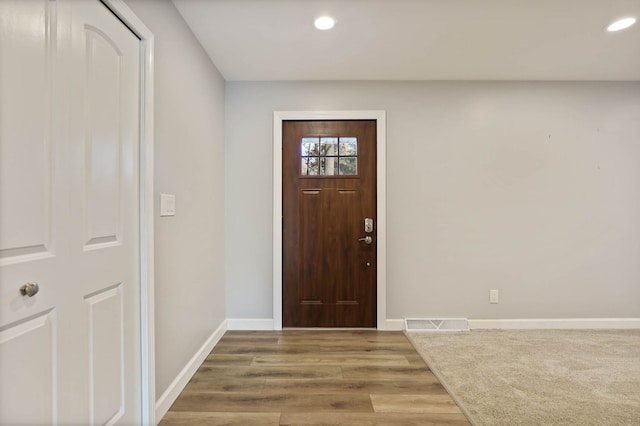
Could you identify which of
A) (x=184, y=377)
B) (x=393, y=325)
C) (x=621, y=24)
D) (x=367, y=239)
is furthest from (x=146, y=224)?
(x=621, y=24)

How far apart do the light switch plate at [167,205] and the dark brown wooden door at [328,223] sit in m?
1.26

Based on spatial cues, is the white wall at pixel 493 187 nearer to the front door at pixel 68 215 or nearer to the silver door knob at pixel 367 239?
the silver door knob at pixel 367 239

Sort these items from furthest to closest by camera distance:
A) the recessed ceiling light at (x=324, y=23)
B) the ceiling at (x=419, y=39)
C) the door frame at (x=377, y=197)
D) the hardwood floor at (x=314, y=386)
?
1. the door frame at (x=377, y=197)
2. the recessed ceiling light at (x=324, y=23)
3. the ceiling at (x=419, y=39)
4. the hardwood floor at (x=314, y=386)

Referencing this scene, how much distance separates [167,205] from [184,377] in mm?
1155

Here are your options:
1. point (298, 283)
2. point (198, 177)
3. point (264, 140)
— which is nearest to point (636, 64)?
point (264, 140)

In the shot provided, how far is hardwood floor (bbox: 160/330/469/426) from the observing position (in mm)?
1752

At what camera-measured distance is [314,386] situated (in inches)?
81.0

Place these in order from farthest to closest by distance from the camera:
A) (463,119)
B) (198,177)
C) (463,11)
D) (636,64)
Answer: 1. (463,119)
2. (636,64)
3. (198,177)
4. (463,11)

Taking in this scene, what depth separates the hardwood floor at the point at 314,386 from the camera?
1.75 metres

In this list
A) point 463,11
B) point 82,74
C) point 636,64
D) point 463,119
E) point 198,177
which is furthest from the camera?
point 463,119

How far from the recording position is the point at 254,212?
3.06 meters

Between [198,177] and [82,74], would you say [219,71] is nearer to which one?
[198,177]

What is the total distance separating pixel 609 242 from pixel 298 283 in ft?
10.2

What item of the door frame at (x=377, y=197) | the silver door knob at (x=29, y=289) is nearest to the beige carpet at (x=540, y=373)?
the door frame at (x=377, y=197)
